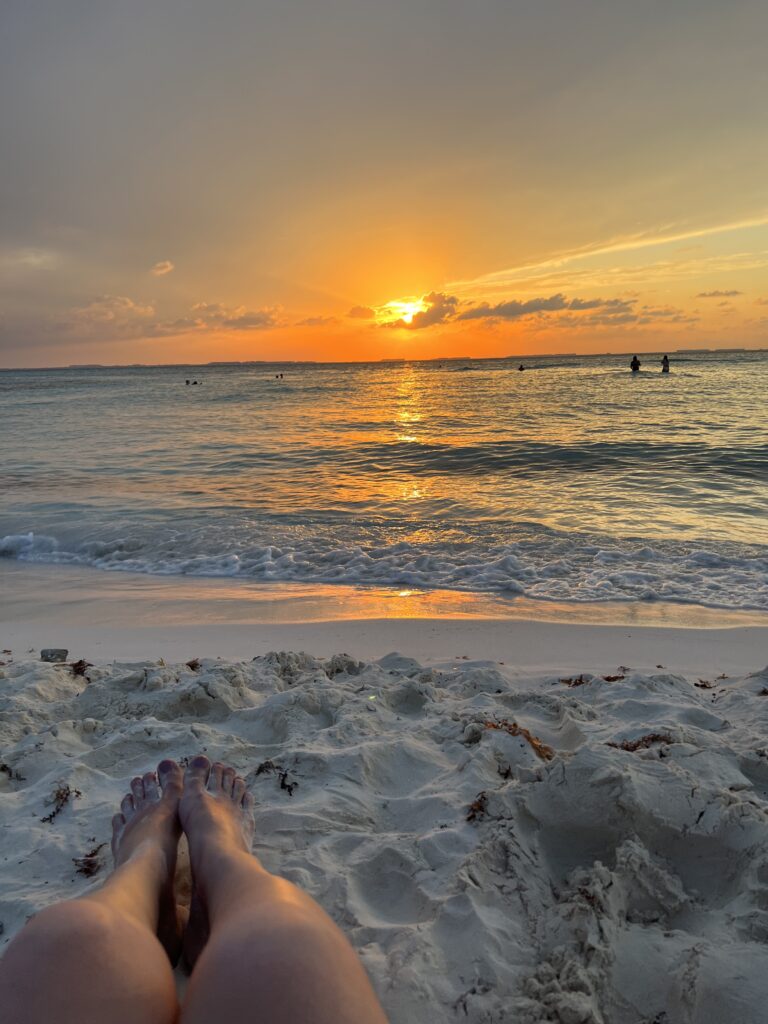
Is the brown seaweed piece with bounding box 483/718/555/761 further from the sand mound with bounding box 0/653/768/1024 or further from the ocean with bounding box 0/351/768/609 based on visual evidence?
the ocean with bounding box 0/351/768/609

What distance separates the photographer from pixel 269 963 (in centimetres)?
130

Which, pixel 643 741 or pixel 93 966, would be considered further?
pixel 643 741

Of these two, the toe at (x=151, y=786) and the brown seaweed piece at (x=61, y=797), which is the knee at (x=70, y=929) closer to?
the toe at (x=151, y=786)

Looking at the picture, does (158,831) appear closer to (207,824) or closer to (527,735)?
(207,824)

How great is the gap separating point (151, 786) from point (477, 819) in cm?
118

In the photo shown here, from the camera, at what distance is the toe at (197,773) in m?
2.34

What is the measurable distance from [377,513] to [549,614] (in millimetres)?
4031

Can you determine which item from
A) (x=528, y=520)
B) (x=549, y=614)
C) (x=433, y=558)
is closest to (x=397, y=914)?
(x=549, y=614)

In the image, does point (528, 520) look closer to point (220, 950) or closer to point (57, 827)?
point (57, 827)

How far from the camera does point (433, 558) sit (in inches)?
252

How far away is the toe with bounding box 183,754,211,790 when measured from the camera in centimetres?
234

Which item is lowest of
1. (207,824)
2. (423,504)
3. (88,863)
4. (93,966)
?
(423,504)

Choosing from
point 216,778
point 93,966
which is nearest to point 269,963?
point 93,966

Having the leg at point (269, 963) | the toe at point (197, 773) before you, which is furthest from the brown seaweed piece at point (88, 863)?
the leg at point (269, 963)
